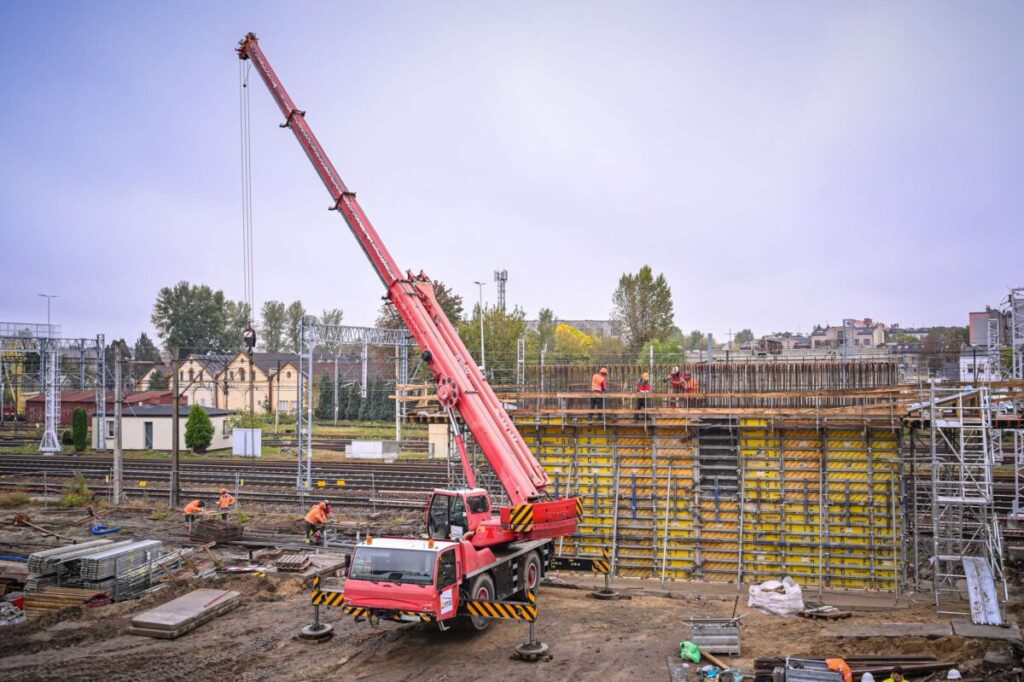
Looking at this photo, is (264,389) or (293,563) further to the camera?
(264,389)

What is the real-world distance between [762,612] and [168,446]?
4296 cm

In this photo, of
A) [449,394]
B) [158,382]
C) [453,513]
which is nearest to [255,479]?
[449,394]

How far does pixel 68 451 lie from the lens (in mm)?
50438

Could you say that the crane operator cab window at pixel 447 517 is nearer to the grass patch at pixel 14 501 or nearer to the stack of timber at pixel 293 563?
the stack of timber at pixel 293 563

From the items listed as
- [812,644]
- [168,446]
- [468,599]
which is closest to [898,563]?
[812,644]

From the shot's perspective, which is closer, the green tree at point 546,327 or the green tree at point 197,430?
the green tree at point 197,430

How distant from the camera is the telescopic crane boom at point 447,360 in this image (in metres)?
16.4

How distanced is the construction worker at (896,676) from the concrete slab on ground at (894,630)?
208cm

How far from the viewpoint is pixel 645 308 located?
66562 mm

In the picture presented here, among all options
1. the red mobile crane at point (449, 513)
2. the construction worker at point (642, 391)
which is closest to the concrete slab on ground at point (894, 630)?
the red mobile crane at point (449, 513)

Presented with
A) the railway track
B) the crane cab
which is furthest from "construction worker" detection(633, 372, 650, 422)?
the railway track

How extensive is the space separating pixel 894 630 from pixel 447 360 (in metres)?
9.93

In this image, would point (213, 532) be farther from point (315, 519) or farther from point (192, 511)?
point (315, 519)

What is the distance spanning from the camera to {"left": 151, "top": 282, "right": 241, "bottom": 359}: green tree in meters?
97.1
